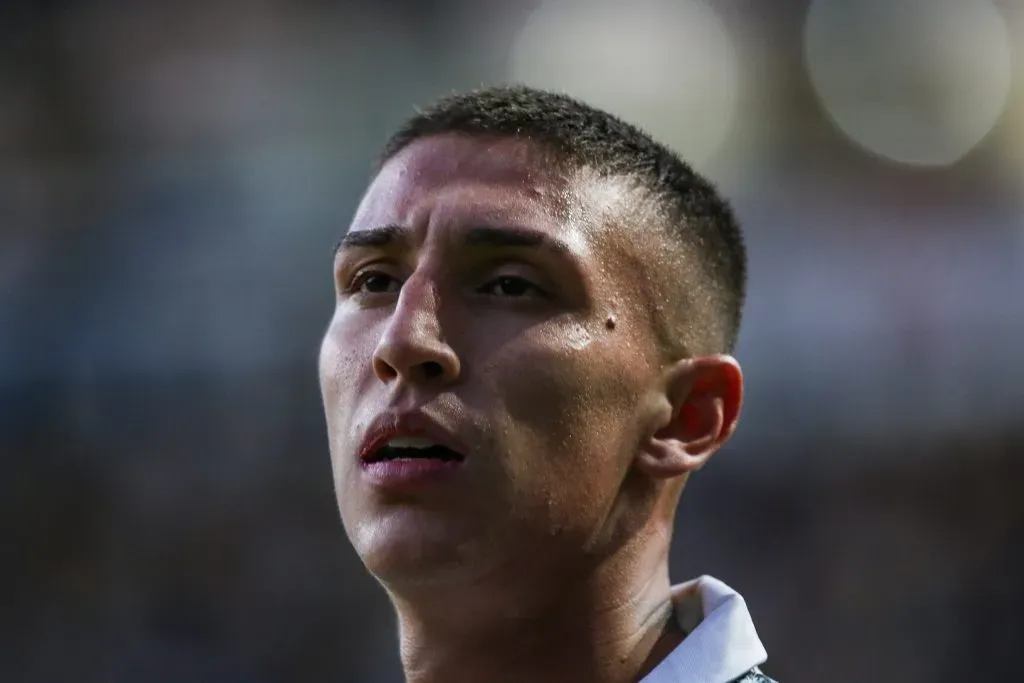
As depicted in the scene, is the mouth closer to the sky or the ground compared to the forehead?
closer to the ground

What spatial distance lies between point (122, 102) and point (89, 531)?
2.43 metres

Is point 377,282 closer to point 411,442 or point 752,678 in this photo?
point 411,442

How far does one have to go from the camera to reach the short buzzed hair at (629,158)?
2389 millimetres

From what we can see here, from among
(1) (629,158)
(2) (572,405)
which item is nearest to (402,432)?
(2) (572,405)

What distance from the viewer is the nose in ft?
6.82

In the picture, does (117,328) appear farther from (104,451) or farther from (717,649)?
(717,649)

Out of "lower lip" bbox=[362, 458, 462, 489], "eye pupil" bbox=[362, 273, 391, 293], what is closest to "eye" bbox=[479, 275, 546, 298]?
"eye pupil" bbox=[362, 273, 391, 293]

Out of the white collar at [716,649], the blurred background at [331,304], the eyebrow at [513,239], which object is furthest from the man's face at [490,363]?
the blurred background at [331,304]

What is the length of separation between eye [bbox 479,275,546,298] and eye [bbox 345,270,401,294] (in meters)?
0.20

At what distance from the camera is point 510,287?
220 centimetres

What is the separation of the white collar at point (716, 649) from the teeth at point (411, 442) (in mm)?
575

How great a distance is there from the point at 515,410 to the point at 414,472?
202mm

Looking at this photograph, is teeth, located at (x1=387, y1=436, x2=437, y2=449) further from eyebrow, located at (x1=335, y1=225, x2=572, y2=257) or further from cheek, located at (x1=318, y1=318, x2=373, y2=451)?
eyebrow, located at (x1=335, y1=225, x2=572, y2=257)

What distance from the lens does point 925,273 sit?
21.6 ft
